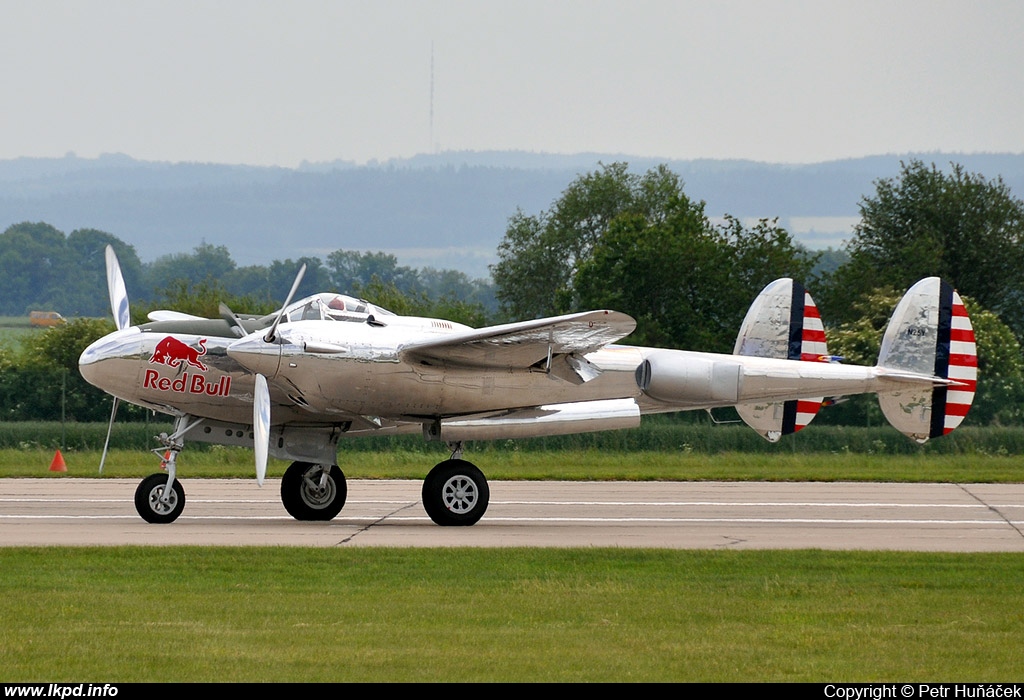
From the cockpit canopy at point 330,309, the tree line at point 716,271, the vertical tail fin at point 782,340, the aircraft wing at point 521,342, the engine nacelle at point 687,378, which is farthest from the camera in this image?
the tree line at point 716,271

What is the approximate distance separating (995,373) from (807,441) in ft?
40.5

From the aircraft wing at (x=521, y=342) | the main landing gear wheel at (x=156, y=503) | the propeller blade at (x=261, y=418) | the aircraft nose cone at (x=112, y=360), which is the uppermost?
the aircraft wing at (x=521, y=342)

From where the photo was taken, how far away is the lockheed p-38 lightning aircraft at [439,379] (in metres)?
17.0

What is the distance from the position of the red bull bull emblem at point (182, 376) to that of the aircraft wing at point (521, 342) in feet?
9.25

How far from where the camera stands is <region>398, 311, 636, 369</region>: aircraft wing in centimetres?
1630

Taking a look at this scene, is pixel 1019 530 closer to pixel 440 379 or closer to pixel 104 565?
pixel 440 379

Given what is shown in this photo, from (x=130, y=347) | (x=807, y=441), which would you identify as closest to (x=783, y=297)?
(x=130, y=347)

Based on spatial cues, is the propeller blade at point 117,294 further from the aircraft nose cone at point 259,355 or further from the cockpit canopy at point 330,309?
the cockpit canopy at point 330,309

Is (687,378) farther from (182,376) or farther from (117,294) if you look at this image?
(117,294)

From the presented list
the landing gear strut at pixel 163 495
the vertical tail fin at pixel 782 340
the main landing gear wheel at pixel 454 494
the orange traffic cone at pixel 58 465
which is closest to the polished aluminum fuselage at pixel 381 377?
the landing gear strut at pixel 163 495

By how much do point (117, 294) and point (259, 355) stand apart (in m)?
4.78

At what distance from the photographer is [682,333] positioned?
4559 centimetres

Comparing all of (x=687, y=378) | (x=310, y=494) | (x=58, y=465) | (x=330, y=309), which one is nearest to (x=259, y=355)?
(x=330, y=309)

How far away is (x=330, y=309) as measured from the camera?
57.9 ft
